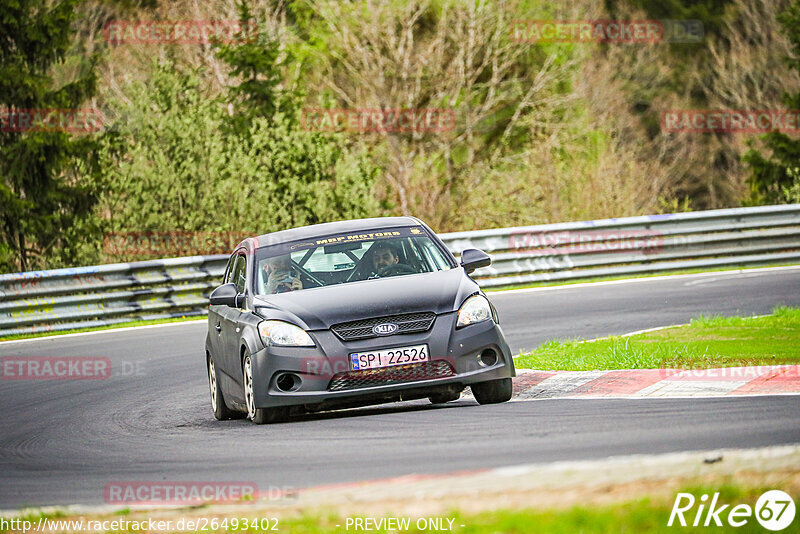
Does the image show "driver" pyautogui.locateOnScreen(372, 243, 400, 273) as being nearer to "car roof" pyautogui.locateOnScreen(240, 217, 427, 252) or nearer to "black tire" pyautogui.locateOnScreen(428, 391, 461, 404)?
"car roof" pyautogui.locateOnScreen(240, 217, 427, 252)

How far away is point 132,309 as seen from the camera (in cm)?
2058

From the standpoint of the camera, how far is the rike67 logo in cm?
489

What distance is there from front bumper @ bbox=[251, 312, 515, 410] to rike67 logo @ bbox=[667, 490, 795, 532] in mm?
4085

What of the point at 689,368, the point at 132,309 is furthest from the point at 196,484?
the point at 132,309

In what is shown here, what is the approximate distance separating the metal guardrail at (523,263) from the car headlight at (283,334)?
36.7ft

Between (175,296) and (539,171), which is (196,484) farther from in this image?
(539,171)

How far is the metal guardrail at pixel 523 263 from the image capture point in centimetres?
2000

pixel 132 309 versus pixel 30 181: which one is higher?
pixel 30 181

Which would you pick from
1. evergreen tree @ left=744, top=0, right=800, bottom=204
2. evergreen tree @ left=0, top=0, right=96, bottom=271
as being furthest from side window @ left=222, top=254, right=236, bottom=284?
evergreen tree @ left=744, top=0, right=800, bottom=204

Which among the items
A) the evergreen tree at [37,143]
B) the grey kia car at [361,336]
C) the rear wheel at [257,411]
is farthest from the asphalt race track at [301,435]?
the evergreen tree at [37,143]

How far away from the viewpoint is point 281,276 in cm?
1042

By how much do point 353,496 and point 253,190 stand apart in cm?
2059

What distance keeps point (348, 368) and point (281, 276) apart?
5.13 feet

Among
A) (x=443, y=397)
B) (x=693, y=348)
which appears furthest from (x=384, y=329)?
(x=693, y=348)
